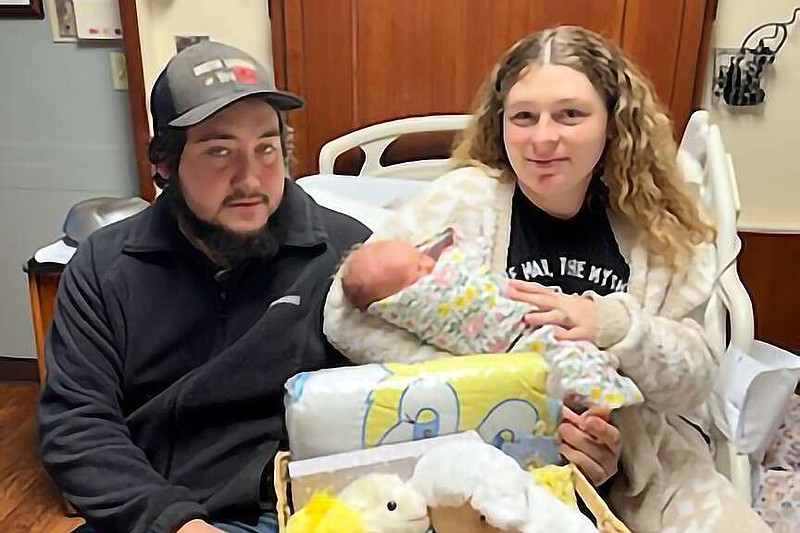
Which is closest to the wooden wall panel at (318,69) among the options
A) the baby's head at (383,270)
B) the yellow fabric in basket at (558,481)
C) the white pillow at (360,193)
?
the white pillow at (360,193)

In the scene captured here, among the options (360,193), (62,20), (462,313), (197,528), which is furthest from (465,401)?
(62,20)

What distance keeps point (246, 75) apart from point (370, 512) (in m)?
0.65

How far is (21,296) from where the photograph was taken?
Answer: 9.22 feet

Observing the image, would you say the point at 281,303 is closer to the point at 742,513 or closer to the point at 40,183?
the point at 742,513

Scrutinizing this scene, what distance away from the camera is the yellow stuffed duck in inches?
37.5

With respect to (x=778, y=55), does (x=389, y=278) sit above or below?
below

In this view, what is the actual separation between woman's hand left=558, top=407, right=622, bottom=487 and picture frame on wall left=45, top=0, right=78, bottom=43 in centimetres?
198

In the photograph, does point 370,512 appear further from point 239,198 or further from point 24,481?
point 24,481

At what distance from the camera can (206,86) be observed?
4.04 ft

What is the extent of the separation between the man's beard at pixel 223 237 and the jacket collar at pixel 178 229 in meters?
0.02

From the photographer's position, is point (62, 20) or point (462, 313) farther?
point (62, 20)

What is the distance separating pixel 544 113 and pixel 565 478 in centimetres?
55

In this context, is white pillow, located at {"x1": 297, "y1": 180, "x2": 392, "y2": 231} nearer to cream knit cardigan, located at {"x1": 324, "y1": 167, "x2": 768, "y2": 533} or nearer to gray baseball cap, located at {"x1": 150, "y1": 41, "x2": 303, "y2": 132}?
cream knit cardigan, located at {"x1": 324, "y1": 167, "x2": 768, "y2": 533}

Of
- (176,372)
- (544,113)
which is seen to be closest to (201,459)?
(176,372)
